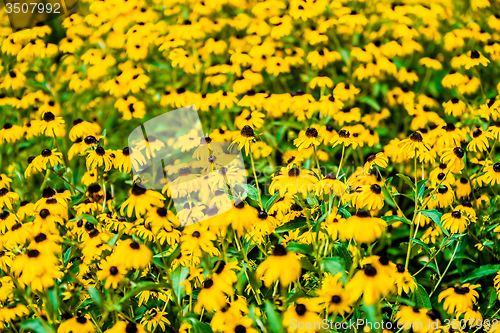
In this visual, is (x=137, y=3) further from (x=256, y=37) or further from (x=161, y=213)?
(x=161, y=213)

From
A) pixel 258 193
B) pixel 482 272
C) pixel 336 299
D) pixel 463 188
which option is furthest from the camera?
pixel 463 188

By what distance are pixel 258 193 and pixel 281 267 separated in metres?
0.65

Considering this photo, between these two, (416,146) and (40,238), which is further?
(416,146)

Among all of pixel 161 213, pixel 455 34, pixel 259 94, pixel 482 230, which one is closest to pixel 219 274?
pixel 161 213

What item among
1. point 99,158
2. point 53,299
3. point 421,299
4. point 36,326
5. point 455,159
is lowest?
point 421,299

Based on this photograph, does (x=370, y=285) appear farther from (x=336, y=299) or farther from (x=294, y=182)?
(x=294, y=182)

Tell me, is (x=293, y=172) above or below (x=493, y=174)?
above

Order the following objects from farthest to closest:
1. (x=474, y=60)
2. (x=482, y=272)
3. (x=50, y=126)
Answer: (x=474, y=60) → (x=50, y=126) → (x=482, y=272)

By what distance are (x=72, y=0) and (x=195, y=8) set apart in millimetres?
2511

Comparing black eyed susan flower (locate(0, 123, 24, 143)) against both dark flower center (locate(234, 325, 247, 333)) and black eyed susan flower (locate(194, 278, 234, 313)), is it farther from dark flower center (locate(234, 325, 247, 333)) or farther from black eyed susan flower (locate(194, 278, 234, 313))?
dark flower center (locate(234, 325, 247, 333))

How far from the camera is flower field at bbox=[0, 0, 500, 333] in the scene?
2.10 metres

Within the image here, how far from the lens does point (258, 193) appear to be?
247 centimetres

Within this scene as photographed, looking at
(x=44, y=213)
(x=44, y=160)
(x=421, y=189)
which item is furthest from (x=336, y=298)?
(x=44, y=160)

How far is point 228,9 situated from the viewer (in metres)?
5.32
